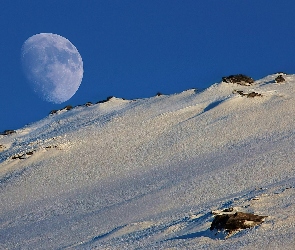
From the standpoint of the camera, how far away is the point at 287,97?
53375 millimetres

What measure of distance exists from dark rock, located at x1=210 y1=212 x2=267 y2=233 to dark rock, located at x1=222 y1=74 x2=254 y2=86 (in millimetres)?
36955

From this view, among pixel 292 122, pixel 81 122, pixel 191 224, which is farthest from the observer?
pixel 81 122

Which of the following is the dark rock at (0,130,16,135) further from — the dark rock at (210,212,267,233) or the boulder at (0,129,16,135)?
the dark rock at (210,212,267,233)

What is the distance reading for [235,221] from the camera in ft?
75.9

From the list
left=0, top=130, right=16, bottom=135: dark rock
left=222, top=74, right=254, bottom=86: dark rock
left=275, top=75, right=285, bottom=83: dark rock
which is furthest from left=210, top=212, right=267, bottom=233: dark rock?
left=0, top=130, right=16, bottom=135: dark rock

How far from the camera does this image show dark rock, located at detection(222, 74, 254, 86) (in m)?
59.9

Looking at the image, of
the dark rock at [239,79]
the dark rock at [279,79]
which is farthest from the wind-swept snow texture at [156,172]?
the dark rock at [239,79]

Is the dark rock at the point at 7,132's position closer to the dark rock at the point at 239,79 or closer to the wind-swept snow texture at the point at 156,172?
the wind-swept snow texture at the point at 156,172

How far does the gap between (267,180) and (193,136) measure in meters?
14.4

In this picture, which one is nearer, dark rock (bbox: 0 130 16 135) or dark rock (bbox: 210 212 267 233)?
dark rock (bbox: 210 212 267 233)

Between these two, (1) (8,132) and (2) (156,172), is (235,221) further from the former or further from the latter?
(1) (8,132)

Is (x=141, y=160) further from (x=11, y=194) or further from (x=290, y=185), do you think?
(x=290, y=185)

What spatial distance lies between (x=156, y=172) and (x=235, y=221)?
1787 centimetres

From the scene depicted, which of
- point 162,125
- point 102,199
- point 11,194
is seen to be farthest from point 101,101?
point 102,199
